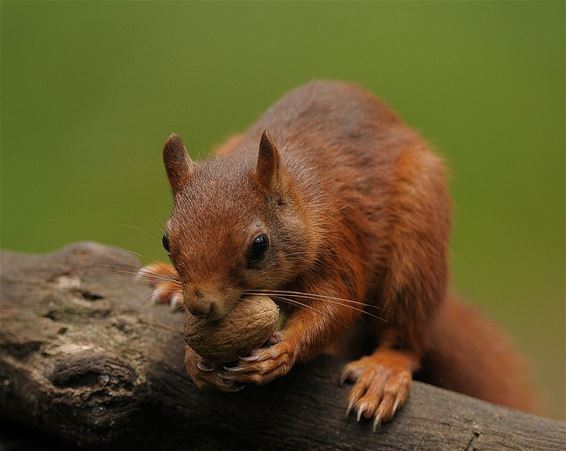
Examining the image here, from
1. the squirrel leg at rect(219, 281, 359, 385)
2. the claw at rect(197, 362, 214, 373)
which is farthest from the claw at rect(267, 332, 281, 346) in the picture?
the claw at rect(197, 362, 214, 373)

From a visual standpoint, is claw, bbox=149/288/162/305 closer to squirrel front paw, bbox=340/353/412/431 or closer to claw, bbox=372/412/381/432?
squirrel front paw, bbox=340/353/412/431

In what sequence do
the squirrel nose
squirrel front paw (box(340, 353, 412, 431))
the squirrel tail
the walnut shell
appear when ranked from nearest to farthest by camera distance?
the squirrel nose
the walnut shell
squirrel front paw (box(340, 353, 412, 431))
the squirrel tail

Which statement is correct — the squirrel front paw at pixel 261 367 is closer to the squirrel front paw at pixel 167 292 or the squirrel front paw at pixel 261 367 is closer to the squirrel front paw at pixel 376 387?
the squirrel front paw at pixel 376 387

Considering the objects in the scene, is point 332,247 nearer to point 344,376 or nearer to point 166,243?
point 344,376

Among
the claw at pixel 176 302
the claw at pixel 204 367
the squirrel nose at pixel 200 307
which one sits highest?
the squirrel nose at pixel 200 307

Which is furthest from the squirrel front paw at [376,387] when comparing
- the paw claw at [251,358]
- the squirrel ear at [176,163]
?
the squirrel ear at [176,163]

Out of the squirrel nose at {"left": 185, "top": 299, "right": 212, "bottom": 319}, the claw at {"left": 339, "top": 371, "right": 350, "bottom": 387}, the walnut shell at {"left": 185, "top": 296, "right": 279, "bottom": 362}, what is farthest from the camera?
the claw at {"left": 339, "top": 371, "right": 350, "bottom": 387}

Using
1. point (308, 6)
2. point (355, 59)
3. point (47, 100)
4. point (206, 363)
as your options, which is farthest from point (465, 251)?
point (206, 363)

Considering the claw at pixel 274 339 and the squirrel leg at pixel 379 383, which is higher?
the claw at pixel 274 339
